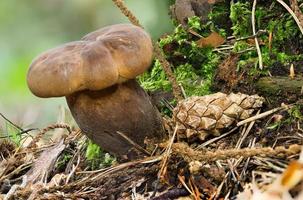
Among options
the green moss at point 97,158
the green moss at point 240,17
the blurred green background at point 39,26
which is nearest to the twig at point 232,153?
the green moss at point 97,158

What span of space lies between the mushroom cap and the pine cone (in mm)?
243

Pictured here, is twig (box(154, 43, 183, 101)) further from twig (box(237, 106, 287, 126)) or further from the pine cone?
twig (box(237, 106, 287, 126))

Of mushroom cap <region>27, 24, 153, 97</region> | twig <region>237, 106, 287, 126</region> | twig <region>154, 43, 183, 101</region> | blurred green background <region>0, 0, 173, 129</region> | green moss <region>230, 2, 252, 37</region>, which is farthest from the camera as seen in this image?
blurred green background <region>0, 0, 173, 129</region>

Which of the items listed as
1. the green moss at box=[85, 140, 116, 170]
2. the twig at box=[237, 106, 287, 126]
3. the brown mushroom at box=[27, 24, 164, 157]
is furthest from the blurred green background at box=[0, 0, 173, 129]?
the twig at box=[237, 106, 287, 126]

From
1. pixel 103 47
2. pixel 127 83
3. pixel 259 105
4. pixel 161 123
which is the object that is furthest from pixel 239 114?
pixel 103 47

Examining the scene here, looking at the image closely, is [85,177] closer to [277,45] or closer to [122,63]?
[122,63]

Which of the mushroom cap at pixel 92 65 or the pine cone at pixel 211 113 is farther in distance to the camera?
the pine cone at pixel 211 113

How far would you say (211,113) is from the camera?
64.8 inches

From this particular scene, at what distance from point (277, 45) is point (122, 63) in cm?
71

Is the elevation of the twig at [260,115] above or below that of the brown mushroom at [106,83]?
below

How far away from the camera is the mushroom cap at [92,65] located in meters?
1.47

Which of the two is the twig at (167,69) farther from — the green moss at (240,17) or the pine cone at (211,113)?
the green moss at (240,17)

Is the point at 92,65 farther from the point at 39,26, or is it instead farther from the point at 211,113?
the point at 39,26

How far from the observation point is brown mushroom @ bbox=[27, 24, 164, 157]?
4.85 feet
